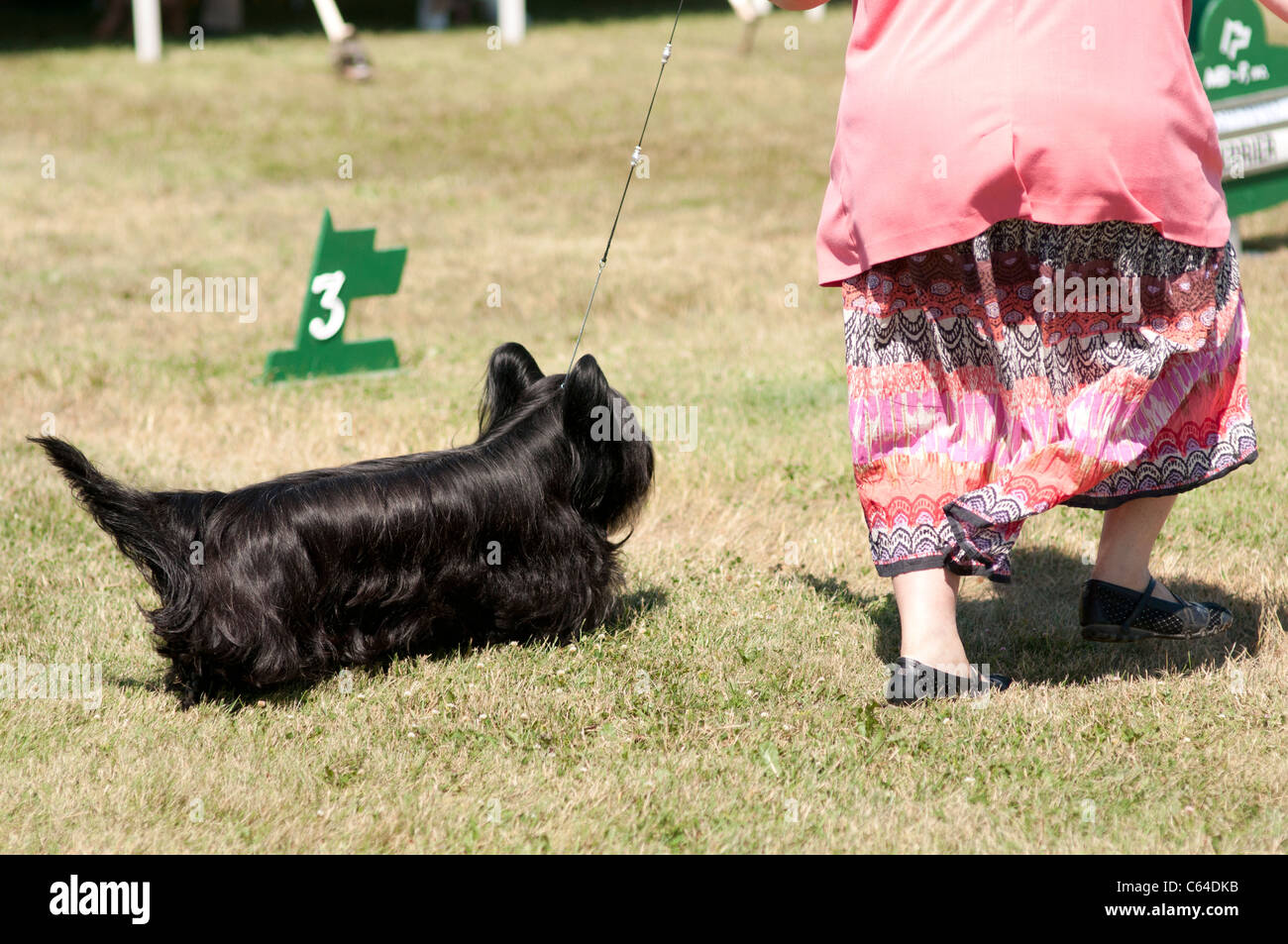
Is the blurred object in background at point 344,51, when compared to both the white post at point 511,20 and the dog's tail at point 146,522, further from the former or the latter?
the dog's tail at point 146,522

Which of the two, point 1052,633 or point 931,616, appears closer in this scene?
point 931,616

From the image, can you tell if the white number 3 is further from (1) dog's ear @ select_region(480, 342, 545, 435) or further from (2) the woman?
(2) the woman

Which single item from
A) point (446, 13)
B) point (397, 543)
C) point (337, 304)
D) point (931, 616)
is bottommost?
point (931, 616)

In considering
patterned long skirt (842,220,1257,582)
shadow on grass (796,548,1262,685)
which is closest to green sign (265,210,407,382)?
shadow on grass (796,548,1262,685)

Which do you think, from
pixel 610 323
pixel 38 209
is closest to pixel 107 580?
pixel 610 323

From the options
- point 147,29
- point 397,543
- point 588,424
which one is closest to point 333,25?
point 147,29

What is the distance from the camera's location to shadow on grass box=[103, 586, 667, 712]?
11.4 feet

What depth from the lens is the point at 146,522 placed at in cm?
325

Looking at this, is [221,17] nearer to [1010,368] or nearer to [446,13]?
[446,13]

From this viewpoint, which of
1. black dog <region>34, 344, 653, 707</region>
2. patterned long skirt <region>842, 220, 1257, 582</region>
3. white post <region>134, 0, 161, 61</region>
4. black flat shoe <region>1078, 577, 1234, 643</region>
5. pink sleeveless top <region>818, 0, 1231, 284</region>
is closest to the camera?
pink sleeveless top <region>818, 0, 1231, 284</region>

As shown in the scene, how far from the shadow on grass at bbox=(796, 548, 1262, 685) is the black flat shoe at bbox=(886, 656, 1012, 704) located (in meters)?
0.23

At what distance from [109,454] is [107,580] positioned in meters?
1.52

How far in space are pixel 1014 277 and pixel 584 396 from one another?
3.82 ft
